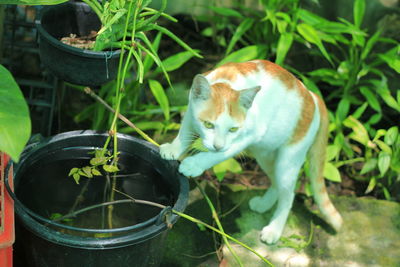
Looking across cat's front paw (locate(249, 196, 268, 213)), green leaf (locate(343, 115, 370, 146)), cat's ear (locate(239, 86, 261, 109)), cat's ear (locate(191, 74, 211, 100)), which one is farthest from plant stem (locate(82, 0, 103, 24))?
green leaf (locate(343, 115, 370, 146))

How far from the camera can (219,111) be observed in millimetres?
1796

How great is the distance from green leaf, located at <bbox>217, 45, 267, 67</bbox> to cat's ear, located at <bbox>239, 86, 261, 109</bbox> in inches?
31.4

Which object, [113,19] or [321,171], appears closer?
[113,19]

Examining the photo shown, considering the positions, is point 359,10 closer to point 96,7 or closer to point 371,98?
Answer: point 371,98

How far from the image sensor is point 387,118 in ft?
9.36

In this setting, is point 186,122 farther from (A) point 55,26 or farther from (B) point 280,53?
(B) point 280,53

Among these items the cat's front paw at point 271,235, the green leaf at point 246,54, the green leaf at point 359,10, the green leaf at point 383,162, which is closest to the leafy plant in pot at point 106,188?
the cat's front paw at point 271,235

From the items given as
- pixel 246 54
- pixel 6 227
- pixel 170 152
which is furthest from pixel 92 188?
pixel 246 54

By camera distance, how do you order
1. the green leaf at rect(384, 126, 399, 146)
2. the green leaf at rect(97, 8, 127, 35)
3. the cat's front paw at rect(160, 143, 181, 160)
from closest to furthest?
the green leaf at rect(97, 8, 127, 35) < the cat's front paw at rect(160, 143, 181, 160) < the green leaf at rect(384, 126, 399, 146)

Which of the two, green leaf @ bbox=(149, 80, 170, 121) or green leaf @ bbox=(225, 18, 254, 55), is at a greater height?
green leaf @ bbox=(225, 18, 254, 55)

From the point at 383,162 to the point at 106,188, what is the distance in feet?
4.13

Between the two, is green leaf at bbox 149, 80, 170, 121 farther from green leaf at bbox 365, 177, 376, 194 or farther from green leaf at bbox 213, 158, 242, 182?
green leaf at bbox 365, 177, 376, 194

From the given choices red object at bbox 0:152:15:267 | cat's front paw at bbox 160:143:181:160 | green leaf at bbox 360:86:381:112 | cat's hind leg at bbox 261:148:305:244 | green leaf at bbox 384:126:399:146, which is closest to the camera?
red object at bbox 0:152:15:267

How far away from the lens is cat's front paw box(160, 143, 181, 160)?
194cm
